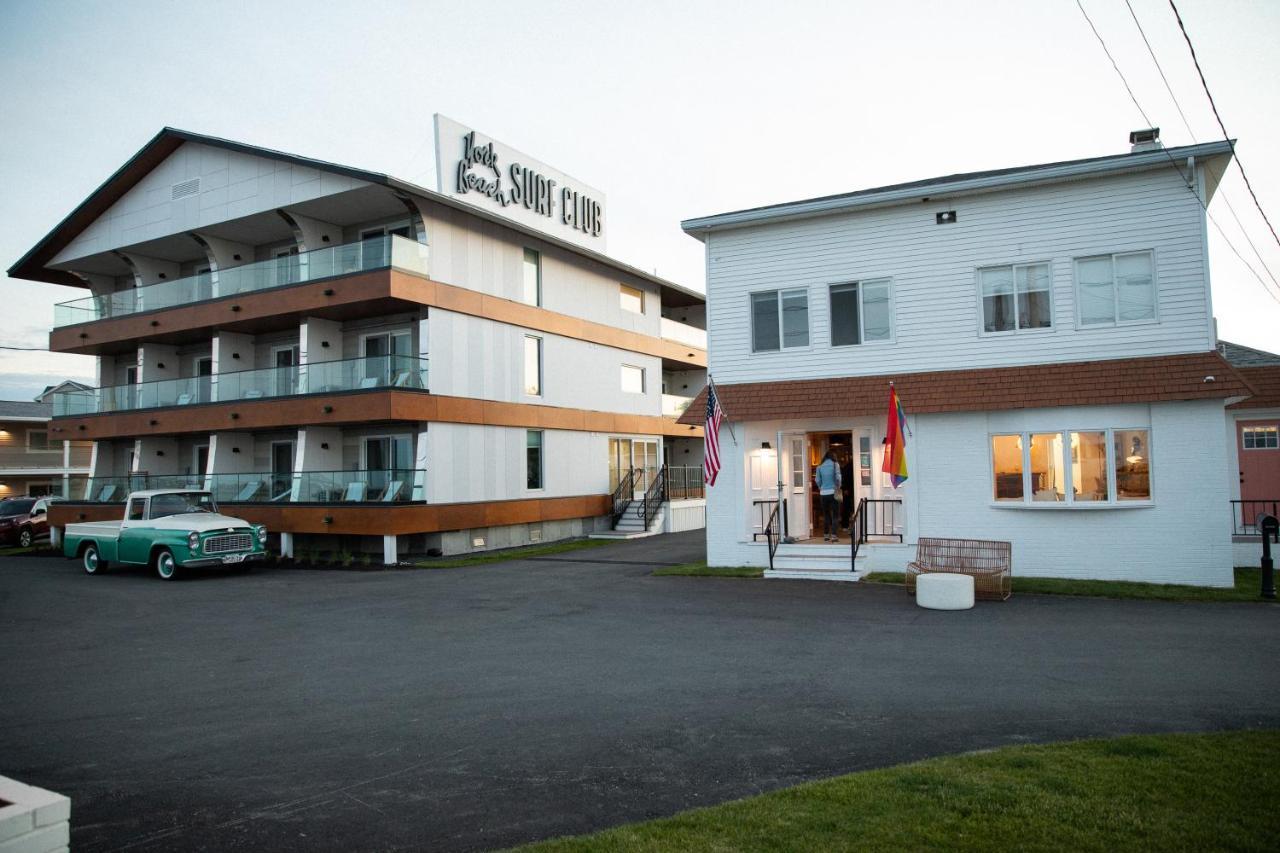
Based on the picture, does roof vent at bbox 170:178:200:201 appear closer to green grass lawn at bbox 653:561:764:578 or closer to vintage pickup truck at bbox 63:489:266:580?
vintage pickup truck at bbox 63:489:266:580

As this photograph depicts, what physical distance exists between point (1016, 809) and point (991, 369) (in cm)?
1360

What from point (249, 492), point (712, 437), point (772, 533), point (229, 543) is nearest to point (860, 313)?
point (712, 437)

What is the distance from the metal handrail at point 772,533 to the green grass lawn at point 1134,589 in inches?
99.9

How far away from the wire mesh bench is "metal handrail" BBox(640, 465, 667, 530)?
15.3 meters

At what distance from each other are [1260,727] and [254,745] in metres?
8.48

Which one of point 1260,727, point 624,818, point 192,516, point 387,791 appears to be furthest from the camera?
point 192,516

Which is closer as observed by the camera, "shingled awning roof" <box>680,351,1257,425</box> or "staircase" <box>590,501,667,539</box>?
"shingled awning roof" <box>680,351,1257,425</box>

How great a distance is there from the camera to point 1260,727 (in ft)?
23.4

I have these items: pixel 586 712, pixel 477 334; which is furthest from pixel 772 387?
pixel 586 712

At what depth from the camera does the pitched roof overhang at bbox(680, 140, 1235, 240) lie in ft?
52.5

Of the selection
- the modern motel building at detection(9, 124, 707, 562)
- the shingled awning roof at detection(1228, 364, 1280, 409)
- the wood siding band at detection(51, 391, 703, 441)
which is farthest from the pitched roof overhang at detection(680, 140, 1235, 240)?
the modern motel building at detection(9, 124, 707, 562)

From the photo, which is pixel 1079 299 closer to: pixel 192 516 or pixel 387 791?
pixel 387 791

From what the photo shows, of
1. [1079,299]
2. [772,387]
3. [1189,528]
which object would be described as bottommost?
[1189,528]

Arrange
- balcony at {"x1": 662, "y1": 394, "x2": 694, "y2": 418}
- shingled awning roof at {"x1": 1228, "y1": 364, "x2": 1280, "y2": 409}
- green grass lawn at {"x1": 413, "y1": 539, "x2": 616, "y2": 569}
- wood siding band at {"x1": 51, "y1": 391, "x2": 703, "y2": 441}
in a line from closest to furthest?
shingled awning roof at {"x1": 1228, "y1": 364, "x2": 1280, "y2": 409} < green grass lawn at {"x1": 413, "y1": 539, "x2": 616, "y2": 569} < wood siding band at {"x1": 51, "y1": 391, "x2": 703, "y2": 441} < balcony at {"x1": 662, "y1": 394, "x2": 694, "y2": 418}
